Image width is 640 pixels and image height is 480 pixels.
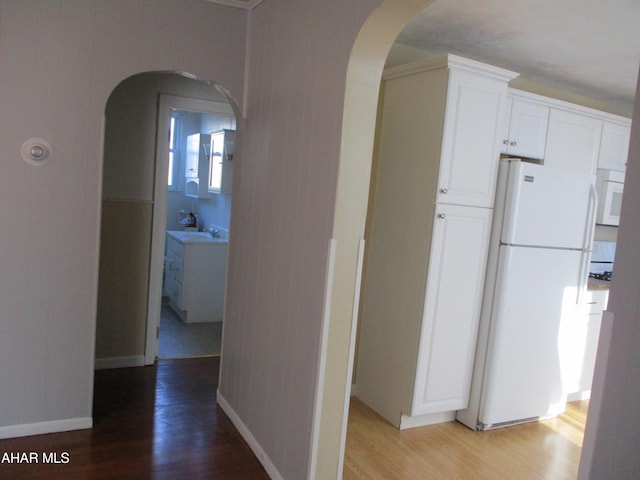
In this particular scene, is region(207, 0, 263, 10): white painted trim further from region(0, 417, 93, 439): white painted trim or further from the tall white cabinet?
region(0, 417, 93, 439): white painted trim

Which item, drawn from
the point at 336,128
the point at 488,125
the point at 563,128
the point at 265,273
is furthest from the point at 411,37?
the point at 265,273

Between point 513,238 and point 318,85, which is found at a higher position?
point 318,85

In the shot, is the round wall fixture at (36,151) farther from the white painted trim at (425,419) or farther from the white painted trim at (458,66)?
the white painted trim at (425,419)

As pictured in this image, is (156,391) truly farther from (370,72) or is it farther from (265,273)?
(370,72)

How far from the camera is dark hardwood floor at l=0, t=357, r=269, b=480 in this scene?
2.46 metres

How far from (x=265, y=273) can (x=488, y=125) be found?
1646 millimetres

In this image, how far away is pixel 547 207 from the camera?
10.5 feet

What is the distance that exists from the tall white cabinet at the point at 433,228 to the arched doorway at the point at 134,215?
146 cm

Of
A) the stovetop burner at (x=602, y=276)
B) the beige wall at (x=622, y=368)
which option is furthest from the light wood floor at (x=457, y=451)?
the beige wall at (x=622, y=368)

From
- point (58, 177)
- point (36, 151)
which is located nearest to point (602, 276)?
point (58, 177)

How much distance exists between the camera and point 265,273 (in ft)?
8.87

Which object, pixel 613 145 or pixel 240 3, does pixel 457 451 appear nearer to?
pixel 613 145

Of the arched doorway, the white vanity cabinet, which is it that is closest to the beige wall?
the arched doorway

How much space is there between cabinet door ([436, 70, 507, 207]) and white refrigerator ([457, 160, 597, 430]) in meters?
0.14
